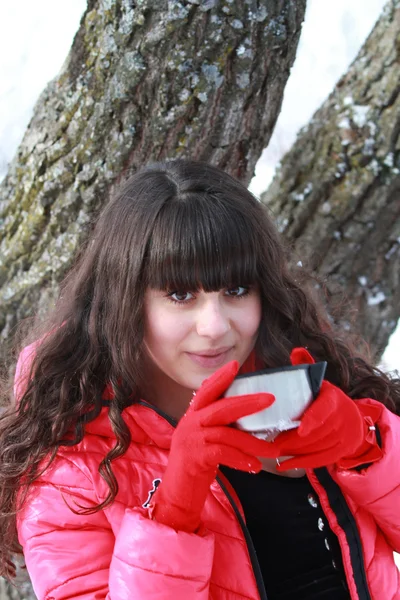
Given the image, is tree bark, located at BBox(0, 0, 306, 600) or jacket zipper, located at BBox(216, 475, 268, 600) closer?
jacket zipper, located at BBox(216, 475, 268, 600)

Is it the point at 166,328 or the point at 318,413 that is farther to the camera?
the point at 166,328

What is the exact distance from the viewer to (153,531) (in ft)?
4.10

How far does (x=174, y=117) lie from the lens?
1862 millimetres

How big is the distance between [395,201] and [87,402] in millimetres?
1274

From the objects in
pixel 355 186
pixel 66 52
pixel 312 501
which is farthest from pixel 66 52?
pixel 312 501

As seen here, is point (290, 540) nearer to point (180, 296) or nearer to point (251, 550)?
point (251, 550)

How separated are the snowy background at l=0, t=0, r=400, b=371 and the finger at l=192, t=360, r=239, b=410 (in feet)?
8.26

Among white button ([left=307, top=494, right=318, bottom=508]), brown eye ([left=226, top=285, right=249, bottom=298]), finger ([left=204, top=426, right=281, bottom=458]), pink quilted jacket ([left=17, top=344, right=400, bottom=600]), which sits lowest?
pink quilted jacket ([left=17, top=344, right=400, bottom=600])

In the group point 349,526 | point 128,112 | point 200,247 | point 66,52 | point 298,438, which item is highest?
point 66,52

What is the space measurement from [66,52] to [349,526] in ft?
11.1

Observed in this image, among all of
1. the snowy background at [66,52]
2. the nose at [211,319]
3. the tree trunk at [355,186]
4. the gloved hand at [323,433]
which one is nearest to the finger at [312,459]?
the gloved hand at [323,433]

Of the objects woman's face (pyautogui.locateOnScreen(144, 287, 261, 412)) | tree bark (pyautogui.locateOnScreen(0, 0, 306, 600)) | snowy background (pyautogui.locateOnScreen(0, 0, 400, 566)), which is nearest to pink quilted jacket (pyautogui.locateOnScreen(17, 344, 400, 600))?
woman's face (pyautogui.locateOnScreen(144, 287, 261, 412))

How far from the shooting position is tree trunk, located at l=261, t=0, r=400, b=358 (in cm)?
211

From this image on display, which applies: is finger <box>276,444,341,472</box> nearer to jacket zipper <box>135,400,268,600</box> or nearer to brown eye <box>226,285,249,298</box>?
jacket zipper <box>135,400,268,600</box>
